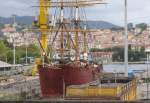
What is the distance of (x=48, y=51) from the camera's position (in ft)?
189

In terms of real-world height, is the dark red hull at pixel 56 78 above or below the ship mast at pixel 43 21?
below

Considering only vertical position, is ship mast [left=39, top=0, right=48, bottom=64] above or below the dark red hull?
above

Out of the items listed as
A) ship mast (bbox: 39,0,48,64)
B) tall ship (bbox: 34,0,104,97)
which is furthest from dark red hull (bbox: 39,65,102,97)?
ship mast (bbox: 39,0,48,64)

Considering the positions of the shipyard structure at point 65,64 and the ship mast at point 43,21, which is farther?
the ship mast at point 43,21

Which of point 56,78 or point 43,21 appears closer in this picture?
point 56,78

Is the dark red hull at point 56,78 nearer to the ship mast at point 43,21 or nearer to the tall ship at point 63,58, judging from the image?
the tall ship at point 63,58

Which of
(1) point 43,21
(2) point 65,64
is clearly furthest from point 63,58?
(1) point 43,21

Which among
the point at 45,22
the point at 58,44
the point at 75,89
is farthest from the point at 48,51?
the point at 75,89

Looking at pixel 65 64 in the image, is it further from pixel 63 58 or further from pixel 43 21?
pixel 43 21

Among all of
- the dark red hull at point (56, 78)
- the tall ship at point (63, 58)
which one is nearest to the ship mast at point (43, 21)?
the tall ship at point (63, 58)

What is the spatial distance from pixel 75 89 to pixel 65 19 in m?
24.0

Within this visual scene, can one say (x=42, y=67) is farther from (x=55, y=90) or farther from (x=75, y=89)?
(x=75, y=89)

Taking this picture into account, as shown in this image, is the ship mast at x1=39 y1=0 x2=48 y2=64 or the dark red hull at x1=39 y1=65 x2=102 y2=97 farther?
the ship mast at x1=39 y1=0 x2=48 y2=64

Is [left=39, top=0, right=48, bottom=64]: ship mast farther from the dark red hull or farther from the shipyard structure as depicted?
the dark red hull
